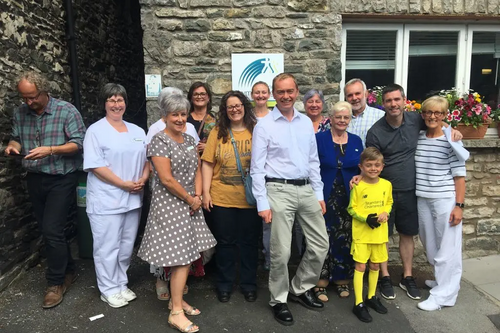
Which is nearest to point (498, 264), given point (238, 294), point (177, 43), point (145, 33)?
point (238, 294)

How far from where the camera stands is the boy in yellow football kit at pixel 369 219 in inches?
121

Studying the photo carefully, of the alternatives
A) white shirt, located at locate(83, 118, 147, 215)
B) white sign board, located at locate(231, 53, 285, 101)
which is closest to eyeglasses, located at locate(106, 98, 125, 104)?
white shirt, located at locate(83, 118, 147, 215)

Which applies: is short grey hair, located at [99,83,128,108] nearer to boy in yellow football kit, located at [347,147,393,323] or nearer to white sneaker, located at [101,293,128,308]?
white sneaker, located at [101,293,128,308]

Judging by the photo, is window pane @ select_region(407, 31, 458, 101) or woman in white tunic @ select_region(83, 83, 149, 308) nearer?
woman in white tunic @ select_region(83, 83, 149, 308)

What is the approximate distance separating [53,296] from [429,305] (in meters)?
3.35

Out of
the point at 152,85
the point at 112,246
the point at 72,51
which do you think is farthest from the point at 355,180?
the point at 72,51

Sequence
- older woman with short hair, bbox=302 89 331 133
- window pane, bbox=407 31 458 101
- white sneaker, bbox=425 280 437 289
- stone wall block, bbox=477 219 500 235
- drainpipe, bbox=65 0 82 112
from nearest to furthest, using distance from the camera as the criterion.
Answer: older woman with short hair, bbox=302 89 331 133, white sneaker, bbox=425 280 437 289, stone wall block, bbox=477 219 500 235, window pane, bbox=407 31 458 101, drainpipe, bbox=65 0 82 112

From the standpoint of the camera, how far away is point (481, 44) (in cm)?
488

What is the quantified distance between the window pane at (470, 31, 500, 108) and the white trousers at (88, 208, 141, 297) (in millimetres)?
4554

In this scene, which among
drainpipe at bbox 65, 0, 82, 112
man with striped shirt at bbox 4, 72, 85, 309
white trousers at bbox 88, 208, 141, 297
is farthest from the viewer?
drainpipe at bbox 65, 0, 82, 112

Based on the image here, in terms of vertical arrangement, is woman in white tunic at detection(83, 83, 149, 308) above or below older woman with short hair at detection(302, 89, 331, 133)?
below

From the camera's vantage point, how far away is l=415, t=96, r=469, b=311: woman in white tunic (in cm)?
325

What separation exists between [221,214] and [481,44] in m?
4.15

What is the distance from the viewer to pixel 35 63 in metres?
4.28
